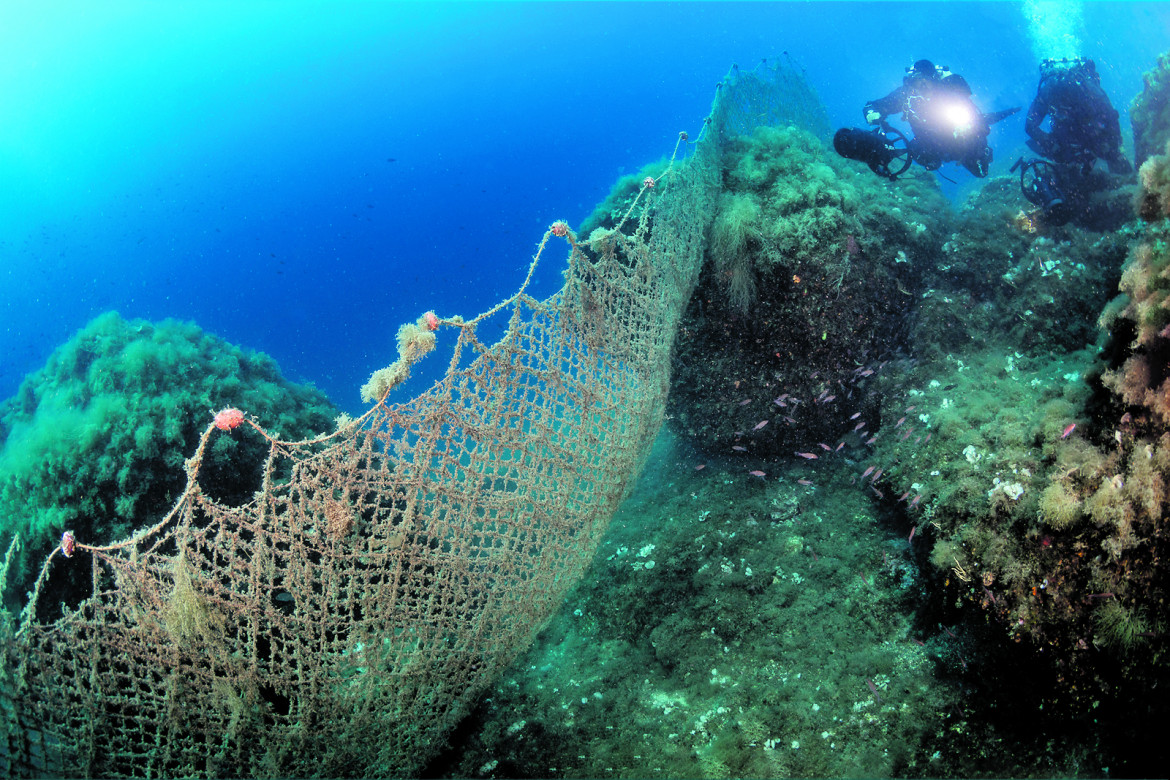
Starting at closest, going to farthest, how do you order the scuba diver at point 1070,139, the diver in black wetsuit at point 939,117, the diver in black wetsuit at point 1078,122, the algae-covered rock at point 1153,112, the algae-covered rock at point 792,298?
the algae-covered rock at point 792,298
the scuba diver at point 1070,139
the diver in black wetsuit at point 1078,122
the diver in black wetsuit at point 939,117
the algae-covered rock at point 1153,112

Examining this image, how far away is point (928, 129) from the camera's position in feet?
22.3

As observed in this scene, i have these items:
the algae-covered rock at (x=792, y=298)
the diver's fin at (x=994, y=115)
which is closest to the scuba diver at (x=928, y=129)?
the diver's fin at (x=994, y=115)

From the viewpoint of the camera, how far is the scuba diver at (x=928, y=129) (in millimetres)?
6492

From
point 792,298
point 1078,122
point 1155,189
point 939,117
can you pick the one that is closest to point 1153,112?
point 1078,122

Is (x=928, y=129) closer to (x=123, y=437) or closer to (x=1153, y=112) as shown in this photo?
(x=1153, y=112)

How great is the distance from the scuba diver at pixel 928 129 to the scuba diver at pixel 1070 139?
0.47 meters

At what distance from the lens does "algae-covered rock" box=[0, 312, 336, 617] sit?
4.74 m

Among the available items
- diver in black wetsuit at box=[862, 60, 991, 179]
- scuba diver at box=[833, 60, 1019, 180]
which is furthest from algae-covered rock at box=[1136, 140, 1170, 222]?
diver in black wetsuit at box=[862, 60, 991, 179]

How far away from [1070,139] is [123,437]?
11.8m

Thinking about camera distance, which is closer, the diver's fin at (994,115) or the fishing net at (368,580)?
the fishing net at (368,580)

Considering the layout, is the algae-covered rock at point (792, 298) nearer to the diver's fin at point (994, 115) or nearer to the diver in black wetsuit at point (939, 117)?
the diver in black wetsuit at point (939, 117)

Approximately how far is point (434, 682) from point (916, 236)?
21.2 ft

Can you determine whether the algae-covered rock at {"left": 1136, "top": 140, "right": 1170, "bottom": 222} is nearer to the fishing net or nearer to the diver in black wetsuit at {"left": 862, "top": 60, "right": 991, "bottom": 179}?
the fishing net

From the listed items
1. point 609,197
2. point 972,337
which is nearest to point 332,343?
point 609,197
